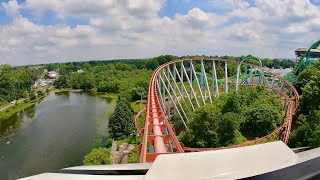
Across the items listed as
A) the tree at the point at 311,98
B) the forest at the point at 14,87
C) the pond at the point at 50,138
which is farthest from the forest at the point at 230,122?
the forest at the point at 14,87

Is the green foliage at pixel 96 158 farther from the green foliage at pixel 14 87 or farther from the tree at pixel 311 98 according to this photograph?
the green foliage at pixel 14 87

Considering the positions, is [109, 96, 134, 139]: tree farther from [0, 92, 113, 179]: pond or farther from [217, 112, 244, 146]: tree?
[217, 112, 244, 146]: tree

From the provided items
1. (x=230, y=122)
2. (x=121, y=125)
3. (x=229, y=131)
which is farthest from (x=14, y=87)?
(x=230, y=122)

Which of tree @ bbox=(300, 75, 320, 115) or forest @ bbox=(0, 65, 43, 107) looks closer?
tree @ bbox=(300, 75, 320, 115)

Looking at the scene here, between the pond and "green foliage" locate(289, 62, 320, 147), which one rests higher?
"green foliage" locate(289, 62, 320, 147)

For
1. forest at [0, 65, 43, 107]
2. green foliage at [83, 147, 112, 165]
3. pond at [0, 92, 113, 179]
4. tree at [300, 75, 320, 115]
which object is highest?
tree at [300, 75, 320, 115]

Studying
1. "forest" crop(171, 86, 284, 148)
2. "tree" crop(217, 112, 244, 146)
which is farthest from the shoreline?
"tree" crop(217, 112, 244, 146)

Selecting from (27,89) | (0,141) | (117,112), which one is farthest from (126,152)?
(27,89)

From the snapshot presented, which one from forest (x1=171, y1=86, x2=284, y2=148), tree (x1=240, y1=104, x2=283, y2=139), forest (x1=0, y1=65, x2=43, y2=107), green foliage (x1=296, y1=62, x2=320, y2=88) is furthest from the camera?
forest (x1=0, y1=65, x2=43, y2=107)
